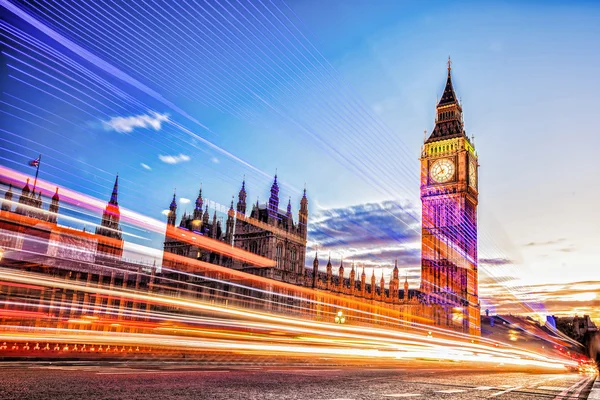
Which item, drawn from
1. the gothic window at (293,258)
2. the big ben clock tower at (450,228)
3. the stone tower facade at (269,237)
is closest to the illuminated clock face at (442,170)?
the big ben clock tower at (450,228)

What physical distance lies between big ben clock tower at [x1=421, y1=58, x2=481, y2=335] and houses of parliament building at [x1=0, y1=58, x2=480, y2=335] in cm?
18

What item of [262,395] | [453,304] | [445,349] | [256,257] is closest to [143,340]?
[262,395]

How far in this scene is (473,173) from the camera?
299 ft

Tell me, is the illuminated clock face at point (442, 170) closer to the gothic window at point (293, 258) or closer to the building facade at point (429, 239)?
the building facade at point (429, 239)

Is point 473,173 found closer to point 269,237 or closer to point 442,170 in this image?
point 442,170

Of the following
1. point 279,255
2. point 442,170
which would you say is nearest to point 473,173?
point 442,170

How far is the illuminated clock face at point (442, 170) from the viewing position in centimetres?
8788

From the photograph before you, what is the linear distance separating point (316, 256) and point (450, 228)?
29.3m

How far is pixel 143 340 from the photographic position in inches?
588

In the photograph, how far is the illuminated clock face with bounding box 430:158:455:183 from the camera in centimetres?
8788

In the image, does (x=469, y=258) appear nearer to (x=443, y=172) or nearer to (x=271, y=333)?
(x=443, y=172)

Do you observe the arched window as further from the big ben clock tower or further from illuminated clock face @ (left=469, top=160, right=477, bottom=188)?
illuminated clock face @ (left=469, top=160, right=477, bottom=188)

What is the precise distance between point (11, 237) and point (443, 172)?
70.8 m

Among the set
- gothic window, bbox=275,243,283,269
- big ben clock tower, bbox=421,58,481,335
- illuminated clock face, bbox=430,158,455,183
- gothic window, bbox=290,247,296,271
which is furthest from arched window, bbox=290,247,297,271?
illuminated clock face, bbox=430,158,455,183
